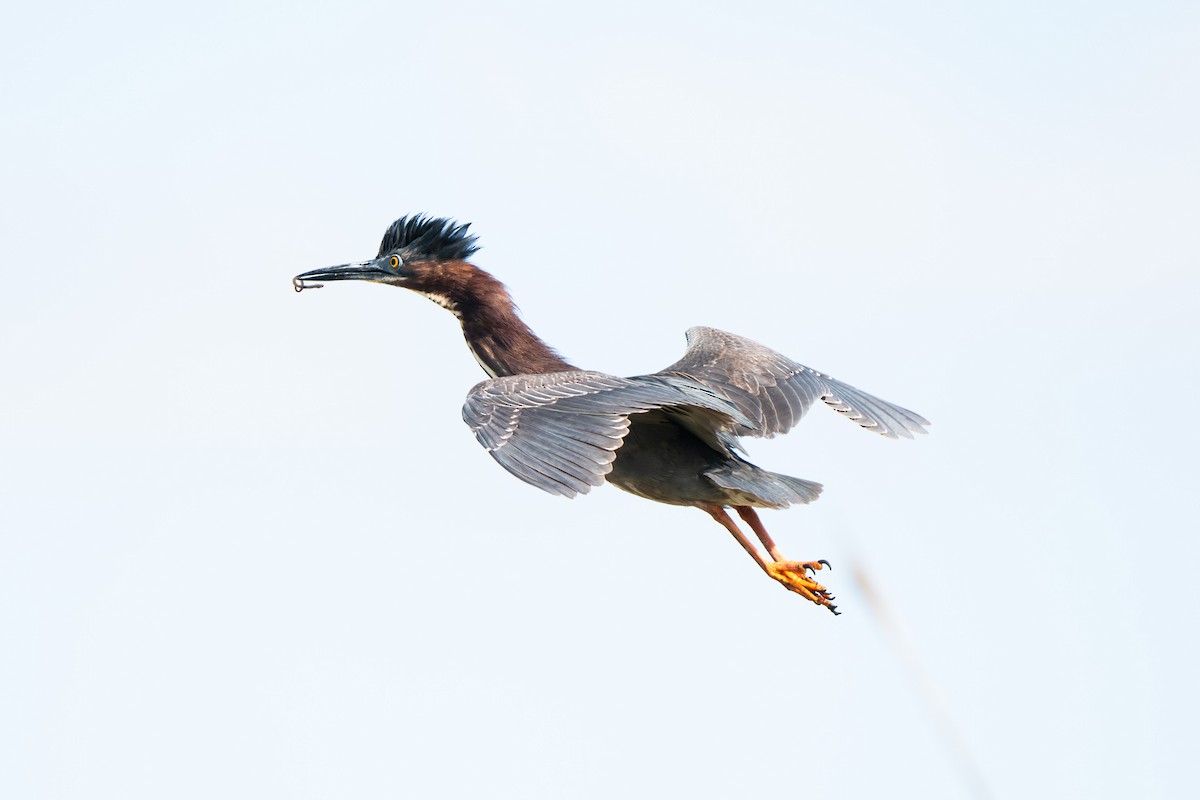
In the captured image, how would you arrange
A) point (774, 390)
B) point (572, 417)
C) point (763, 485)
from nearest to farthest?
1. point (572, 417)
2. point (763, 485)
3. point (774, 390)

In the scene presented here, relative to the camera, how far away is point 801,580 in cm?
816

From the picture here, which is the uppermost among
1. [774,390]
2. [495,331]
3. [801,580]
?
[495,331]

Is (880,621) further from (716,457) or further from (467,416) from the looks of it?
(716,457)

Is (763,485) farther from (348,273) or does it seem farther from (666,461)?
(348,273)

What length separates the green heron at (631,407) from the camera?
7.07 meters

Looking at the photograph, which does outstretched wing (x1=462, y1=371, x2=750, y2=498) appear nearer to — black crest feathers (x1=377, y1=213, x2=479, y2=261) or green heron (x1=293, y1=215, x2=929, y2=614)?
green heron (x1=293, y1=215, x2=929, y2=614)

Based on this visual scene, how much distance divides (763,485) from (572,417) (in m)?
1.43

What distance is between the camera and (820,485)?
27.0ft

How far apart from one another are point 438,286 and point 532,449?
11.7 feet

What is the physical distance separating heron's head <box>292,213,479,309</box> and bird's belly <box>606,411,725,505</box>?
2325 millimetres

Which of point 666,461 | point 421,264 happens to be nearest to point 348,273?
point 421,264

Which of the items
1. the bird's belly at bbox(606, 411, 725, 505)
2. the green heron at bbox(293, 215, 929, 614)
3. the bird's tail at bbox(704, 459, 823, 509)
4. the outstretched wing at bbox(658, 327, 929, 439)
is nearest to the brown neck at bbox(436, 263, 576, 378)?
the green heron at bbox(293, 215, 929, 614)

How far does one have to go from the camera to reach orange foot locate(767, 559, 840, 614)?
8117mm

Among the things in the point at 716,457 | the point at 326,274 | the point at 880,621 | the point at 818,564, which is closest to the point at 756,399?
the point at 716,457
